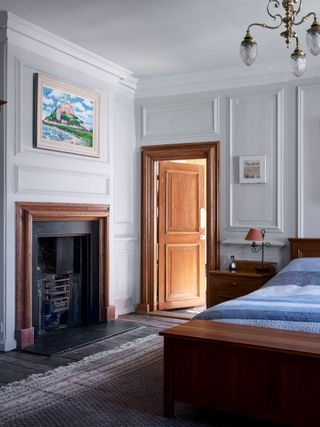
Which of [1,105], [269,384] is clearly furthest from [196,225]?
[269,384]

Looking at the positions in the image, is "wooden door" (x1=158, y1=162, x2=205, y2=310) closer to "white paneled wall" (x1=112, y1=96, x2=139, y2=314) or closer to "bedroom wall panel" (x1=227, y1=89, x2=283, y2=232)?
"white paneled wall" (x1=112, y1=96, x2=139, y2=314)

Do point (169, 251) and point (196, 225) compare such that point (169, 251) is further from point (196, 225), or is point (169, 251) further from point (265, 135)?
point (265, 135)

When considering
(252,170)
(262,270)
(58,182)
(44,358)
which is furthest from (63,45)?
(262,270)

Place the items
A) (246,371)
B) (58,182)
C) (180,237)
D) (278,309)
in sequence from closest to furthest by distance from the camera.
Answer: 1. (246,371)
2. (278,309)
3. (58,182)
4. (180,237)

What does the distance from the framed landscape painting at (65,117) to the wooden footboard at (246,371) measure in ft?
7.59

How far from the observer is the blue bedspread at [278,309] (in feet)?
9.12

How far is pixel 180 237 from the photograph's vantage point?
583 centimetres

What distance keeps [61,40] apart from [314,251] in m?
2.99

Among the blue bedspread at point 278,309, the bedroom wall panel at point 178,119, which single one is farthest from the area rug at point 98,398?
the bedroom wall panel at point 178,119

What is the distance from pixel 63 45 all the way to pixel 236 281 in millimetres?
2705

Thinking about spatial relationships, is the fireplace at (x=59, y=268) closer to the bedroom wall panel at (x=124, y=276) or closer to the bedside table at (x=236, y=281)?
the bedroom wall panel at (x=124, y=276)

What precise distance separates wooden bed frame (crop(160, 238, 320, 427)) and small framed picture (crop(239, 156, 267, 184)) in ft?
8.14

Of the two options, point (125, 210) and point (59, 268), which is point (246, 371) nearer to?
point (59, 268)

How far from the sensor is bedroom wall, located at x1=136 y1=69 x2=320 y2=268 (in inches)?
189
